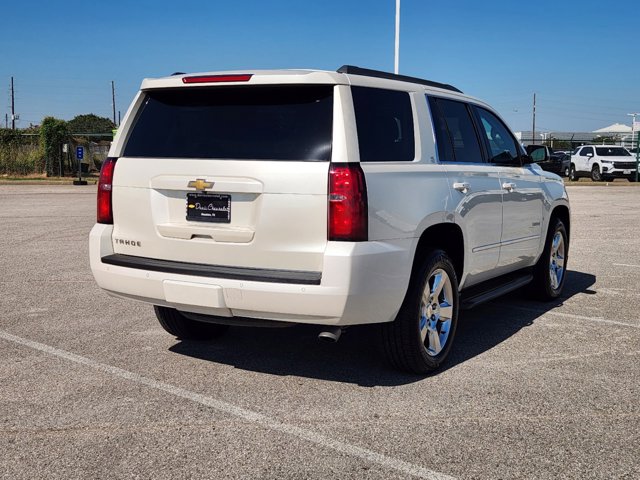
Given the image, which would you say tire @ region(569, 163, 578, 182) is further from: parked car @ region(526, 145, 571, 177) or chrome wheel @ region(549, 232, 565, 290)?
parked car @ region(526, 145, 571, 177)

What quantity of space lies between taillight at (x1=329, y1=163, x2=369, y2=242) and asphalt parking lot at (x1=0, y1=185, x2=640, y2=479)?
1014mm

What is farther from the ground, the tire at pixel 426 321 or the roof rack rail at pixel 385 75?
the roof rack rail at pixel 385 75

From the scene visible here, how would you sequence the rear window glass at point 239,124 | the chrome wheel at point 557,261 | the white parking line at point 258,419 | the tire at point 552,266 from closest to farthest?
1. the white parking line at point 258,419
2. the rear window glass at point 239,124
3. the tire at point 552,266
4. the chrome wheel at point 557,261

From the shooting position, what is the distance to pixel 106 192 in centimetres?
505

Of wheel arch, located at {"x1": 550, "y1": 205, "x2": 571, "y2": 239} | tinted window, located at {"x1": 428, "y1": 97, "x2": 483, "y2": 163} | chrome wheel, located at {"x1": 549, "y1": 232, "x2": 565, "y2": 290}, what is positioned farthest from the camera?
wheel arch, located at {"x1": 550, "y1": 205, "x2": 571, "y2": 239}

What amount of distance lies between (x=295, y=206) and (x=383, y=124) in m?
0.91

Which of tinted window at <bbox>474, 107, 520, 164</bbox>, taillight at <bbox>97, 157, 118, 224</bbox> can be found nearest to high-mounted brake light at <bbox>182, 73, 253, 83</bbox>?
taillight at <bbox>97, 157, 118, 224</bbox>

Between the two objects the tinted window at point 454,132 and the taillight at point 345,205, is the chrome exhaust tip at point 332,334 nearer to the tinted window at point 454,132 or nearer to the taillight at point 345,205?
the taillight at point 345,205

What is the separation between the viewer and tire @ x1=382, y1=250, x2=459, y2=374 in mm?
4770

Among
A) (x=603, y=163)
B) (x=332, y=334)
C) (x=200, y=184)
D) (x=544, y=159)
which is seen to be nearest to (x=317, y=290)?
(x=332, y=334)

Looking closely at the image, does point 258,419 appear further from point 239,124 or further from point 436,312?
point 239,124

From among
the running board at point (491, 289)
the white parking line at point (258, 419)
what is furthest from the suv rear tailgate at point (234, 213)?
the running board at point (491, 289)

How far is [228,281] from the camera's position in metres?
4.40

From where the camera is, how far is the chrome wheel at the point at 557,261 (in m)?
7.51
